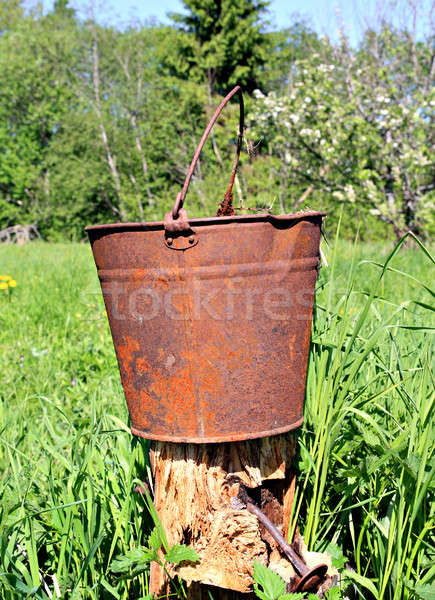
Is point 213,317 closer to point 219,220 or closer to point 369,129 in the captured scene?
point 219,220

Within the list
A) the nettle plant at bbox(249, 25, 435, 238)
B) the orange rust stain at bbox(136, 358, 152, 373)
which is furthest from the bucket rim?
the nettle plant at bbox(249, 25, 435, 238)

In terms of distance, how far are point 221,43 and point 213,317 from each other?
18.4m

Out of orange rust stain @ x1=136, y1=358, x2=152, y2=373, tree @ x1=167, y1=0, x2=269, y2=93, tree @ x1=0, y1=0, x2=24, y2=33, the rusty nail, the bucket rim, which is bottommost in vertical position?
the rusty nail

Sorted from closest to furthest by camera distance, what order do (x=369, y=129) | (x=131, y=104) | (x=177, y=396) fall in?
(x=177, y=396)
(x=369, y=129)
(x=131, y=104)

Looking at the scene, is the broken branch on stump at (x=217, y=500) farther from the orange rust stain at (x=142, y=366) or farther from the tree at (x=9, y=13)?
the tree at (x=9, y=13)

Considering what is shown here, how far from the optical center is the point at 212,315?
1346 millimetres

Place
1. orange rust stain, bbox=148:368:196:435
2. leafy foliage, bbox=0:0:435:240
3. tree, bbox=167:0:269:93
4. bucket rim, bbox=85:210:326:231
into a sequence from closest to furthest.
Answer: bucket rim, bbox=85:210:326:231, orange rust stain, bbox=148:368:196:435, leafy foliage, bbox=0:0:435:240, tree, bbox=167:0:269:93

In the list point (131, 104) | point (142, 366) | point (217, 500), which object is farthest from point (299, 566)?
point (131, 104)

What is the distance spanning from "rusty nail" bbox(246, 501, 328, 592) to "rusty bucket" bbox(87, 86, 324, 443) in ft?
0.80

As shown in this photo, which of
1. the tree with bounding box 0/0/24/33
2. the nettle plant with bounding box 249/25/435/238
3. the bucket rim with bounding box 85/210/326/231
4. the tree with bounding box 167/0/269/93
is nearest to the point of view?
the bucket rim with bounding box 85/210/326/231

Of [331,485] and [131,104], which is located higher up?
[131,104]

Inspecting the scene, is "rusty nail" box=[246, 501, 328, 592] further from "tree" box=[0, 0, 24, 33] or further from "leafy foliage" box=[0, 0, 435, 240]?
"tree" box=[0, 0, 24, 33]

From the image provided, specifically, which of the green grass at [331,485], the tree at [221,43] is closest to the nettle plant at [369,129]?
the green grass at [331,485]

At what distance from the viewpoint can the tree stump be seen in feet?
4.64
